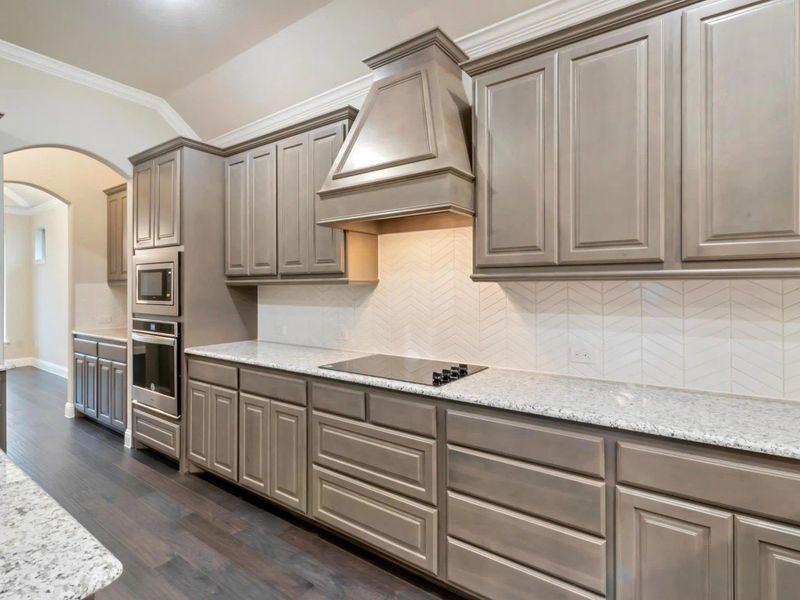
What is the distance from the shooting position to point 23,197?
7242mm

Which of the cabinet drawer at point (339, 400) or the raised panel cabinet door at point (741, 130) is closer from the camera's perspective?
the raised panel cabinet door at point (741, 130)

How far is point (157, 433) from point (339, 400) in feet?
7.12

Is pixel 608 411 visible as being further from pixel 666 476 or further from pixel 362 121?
pixel 362 121

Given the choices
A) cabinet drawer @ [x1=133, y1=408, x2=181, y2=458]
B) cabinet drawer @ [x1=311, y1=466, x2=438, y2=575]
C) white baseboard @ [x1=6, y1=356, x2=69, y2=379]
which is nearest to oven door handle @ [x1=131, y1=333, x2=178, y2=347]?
cabinet drawer @ [x1=133, y1=408, x2=181, y2=458]

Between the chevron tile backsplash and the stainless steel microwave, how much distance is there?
103 centimetres

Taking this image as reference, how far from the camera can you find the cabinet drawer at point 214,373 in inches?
118

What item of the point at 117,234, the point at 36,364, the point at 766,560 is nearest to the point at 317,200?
the point at 766,560

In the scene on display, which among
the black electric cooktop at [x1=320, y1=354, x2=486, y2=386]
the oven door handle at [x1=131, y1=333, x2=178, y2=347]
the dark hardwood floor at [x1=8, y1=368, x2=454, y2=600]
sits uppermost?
the oven door handle at [x1=131, y1=333, x2=178, y2=347]

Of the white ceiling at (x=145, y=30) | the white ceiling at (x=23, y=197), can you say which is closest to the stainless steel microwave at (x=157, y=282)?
the white ceiling at (x=145, y=30)

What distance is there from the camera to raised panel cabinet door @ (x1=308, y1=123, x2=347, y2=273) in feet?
9.32

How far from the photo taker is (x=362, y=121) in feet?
8.06

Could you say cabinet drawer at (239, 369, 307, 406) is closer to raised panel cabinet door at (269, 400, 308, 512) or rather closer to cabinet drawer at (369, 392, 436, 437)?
raised panel cabinet door at (269, 400, 308, 512)

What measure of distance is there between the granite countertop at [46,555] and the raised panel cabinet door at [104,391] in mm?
3912

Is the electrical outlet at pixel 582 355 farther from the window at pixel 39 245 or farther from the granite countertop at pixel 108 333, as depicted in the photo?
the window at pixel 39 245
